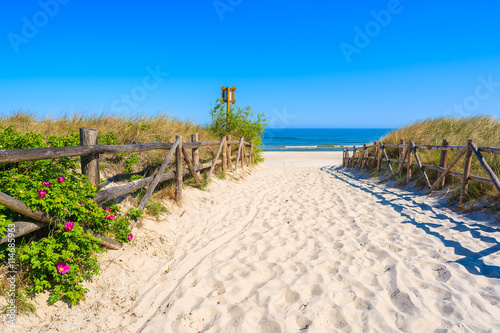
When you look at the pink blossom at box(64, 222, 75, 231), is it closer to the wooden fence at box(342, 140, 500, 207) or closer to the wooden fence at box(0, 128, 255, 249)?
the wooden fence at box(0, 128, 255, 249)

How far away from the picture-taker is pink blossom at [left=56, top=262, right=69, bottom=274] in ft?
8.03

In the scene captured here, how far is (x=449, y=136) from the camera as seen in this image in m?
10.4

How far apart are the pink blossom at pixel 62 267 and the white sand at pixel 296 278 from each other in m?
0.31

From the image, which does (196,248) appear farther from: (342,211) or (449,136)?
(449,136)

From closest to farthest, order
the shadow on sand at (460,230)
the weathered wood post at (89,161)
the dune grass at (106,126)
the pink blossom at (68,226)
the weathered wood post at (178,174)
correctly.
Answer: the pink blossom at (68,226) < the shadow on sand at (460,230) < the weathered wood post at (89,161) < the weathered wood post at (178,174) < the dune grass at (106,126)

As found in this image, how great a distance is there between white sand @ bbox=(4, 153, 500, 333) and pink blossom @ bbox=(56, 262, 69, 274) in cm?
31

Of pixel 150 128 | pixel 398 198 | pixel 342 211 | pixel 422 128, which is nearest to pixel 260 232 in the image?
pixel 342 211

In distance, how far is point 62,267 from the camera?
2477 millimetres

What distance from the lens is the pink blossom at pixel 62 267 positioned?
8.03 feet

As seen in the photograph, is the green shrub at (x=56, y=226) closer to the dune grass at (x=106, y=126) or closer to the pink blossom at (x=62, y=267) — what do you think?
the pink blossom at (x=62, y=267)

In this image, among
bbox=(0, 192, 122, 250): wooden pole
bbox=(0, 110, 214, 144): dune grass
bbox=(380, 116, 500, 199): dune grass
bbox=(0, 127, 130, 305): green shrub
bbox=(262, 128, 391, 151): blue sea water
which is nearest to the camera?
bbox=(0, 192, 122, 250): wooden pole

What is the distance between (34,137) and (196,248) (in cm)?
253

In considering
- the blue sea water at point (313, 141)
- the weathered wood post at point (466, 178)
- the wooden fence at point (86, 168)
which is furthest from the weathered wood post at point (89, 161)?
the blue sea water at point (313, 141)

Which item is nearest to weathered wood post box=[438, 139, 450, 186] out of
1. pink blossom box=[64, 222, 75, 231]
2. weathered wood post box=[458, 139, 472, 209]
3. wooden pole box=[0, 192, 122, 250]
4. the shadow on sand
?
the shadow on sand
